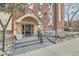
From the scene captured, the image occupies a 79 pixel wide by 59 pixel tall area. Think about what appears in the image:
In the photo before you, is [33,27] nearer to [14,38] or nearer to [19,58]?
[14,38]

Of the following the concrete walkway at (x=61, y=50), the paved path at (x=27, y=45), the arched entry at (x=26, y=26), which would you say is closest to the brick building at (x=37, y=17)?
the arched entry at (x=26, y=26)

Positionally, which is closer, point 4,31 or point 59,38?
point 4,31

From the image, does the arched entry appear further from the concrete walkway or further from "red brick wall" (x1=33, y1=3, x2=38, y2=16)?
the concrete walkway

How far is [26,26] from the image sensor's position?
2.74 m

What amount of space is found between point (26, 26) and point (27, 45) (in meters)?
0.31

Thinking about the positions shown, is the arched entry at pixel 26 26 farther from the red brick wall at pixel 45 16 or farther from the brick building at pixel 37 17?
the red brick wall at pixel 45 16

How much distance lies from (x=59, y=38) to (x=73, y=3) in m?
0.61

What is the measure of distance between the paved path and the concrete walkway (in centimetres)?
6

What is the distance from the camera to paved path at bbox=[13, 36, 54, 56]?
2.64 metres

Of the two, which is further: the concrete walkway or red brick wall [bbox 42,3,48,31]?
red brick wall [bbox 42,3,48,31]

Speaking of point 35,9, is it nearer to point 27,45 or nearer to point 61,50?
point 27,45

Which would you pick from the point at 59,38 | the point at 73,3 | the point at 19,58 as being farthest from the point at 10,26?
the point at 73,3

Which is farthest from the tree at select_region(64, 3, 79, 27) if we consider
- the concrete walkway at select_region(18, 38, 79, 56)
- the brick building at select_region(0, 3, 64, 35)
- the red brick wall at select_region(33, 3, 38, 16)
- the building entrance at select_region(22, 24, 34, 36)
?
the building entrance at select_region(22, 24, 34, 36)

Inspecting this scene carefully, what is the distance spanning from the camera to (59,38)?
9.26ft
